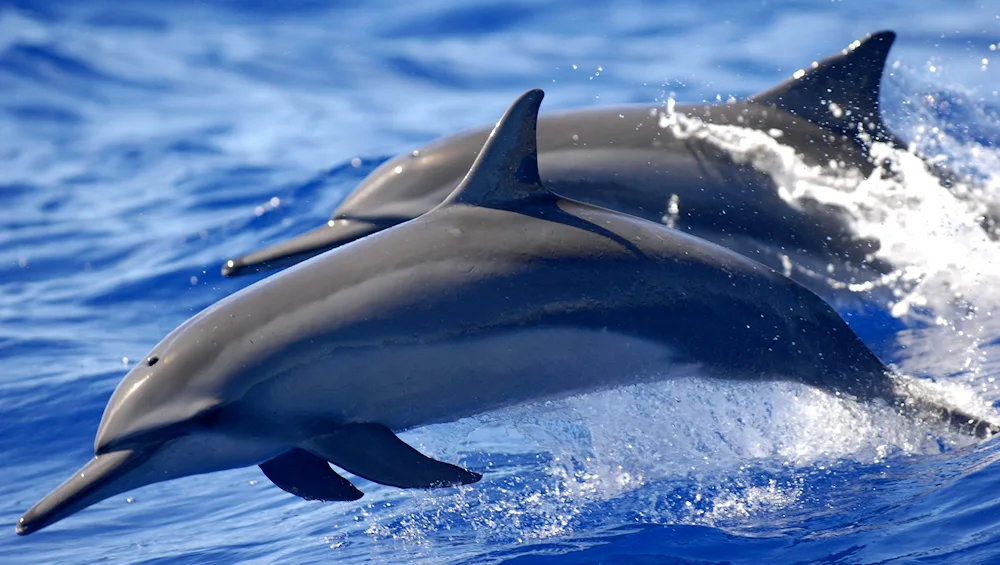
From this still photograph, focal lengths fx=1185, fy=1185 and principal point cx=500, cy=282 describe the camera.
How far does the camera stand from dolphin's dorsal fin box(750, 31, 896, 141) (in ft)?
20.5

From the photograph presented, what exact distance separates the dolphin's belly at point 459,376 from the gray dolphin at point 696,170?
153cm

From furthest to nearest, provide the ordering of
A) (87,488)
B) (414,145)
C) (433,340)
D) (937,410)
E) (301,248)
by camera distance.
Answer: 1. (414,145)
2. (301,248)
3. (937,410)
4. (433,340)
5. (87,488)

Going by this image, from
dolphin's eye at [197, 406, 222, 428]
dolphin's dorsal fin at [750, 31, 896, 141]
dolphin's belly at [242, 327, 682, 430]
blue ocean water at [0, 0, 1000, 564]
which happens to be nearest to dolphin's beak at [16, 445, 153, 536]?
dolphin's eye at [197, 406, 222, 428]

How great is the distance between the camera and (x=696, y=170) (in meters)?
6.05

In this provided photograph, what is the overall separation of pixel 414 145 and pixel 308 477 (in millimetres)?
8551

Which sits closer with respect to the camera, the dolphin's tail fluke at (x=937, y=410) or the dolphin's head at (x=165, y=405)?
the dolphin's head at (x=165, y=405)

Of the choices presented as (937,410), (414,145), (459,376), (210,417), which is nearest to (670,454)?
(937,410)

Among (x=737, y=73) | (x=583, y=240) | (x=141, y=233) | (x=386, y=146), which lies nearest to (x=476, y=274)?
(x=583, y=240)

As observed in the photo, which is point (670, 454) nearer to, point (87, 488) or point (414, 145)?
point (87, 488)

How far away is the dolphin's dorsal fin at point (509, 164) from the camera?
4.34 m

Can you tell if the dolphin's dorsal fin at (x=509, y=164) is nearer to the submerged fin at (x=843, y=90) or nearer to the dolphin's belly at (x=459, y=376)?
the dolphin's belly at (x=459, y=376)

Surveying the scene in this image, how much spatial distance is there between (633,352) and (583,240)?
48 cm

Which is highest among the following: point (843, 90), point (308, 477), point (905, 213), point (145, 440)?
point (843, 90)

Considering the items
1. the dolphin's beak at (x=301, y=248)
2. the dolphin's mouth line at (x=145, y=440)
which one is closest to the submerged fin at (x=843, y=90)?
the dolphin's beak at (x=301, y=248)
